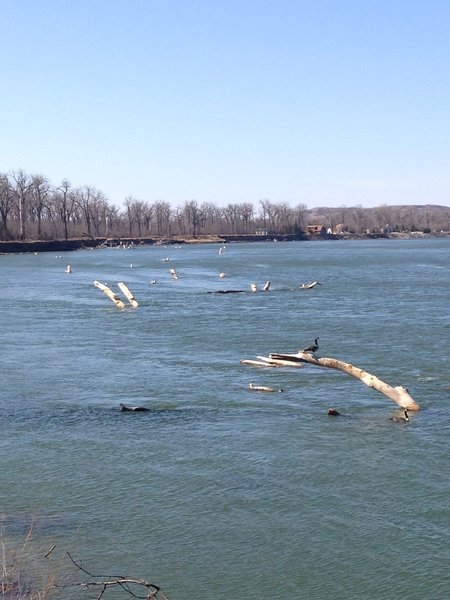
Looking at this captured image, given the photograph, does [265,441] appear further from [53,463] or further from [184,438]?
[53,463]

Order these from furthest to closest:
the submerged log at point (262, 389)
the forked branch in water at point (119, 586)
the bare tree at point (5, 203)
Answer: the bare tree at point (5, 203) → the submerged log at point (262, 389) → the forked branch in water at point (119, 586)

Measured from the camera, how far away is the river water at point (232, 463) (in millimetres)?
9898

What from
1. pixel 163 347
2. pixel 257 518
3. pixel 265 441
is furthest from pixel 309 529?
pixel 163 347

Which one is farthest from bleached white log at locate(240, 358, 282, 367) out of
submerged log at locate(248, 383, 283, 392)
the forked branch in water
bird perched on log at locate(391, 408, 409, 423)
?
the forked branch in water

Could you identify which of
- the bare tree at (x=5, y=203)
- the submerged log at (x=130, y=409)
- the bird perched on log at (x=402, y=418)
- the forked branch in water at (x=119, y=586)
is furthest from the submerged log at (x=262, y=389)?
the bare tree at (x=5, y=203)

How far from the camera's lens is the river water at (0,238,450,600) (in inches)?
390

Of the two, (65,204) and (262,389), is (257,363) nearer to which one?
(262,389)

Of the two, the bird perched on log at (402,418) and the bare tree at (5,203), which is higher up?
the bare tree at (5,203)

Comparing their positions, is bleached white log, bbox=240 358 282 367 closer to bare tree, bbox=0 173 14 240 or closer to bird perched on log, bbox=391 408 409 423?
bird perched on log, bbox=391 408 409 423

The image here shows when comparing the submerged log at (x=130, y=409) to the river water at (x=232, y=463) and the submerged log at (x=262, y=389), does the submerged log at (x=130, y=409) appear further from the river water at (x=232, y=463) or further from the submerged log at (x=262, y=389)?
the submerged log at (x=262, y=389)

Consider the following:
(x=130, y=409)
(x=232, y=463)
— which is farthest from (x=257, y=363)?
(x=232, y=463)

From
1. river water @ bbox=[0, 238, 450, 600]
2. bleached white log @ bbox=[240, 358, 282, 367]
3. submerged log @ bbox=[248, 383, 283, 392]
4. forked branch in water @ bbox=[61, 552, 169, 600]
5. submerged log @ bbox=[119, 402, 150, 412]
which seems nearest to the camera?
forked branch in water @ bbox=[61, 552, 169, 600]

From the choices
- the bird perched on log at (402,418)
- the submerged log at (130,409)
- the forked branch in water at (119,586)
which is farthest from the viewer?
the submerged log at (130,409)

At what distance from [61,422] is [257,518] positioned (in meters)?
6.16
